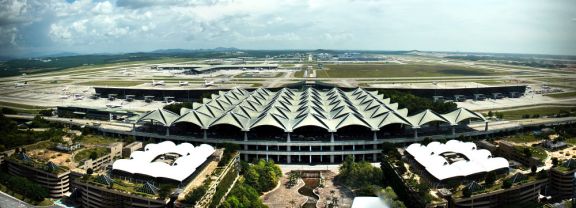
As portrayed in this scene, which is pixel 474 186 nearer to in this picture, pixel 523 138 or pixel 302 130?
pixel 523 138

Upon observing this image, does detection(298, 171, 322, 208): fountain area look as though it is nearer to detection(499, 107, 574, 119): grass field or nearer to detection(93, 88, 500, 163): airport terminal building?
detection(93, 88, 500, 163): airport terminal building

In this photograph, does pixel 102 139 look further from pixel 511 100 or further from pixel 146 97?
pixel 511 100

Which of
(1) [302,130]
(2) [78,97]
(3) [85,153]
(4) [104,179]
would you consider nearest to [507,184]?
(1) [302,130]

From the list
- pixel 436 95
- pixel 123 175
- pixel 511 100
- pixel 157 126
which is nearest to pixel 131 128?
pixel 157 126

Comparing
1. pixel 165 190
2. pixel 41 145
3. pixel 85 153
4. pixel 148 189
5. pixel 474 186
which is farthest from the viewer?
pixel 41 145

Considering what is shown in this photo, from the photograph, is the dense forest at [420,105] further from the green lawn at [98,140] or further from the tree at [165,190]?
the green lawn at [98,140]

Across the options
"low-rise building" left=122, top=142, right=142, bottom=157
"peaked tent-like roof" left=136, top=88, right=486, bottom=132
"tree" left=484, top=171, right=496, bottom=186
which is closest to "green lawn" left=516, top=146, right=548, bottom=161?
"peaked tent-like roof" left=136, top=88, right=486, bottom=132
